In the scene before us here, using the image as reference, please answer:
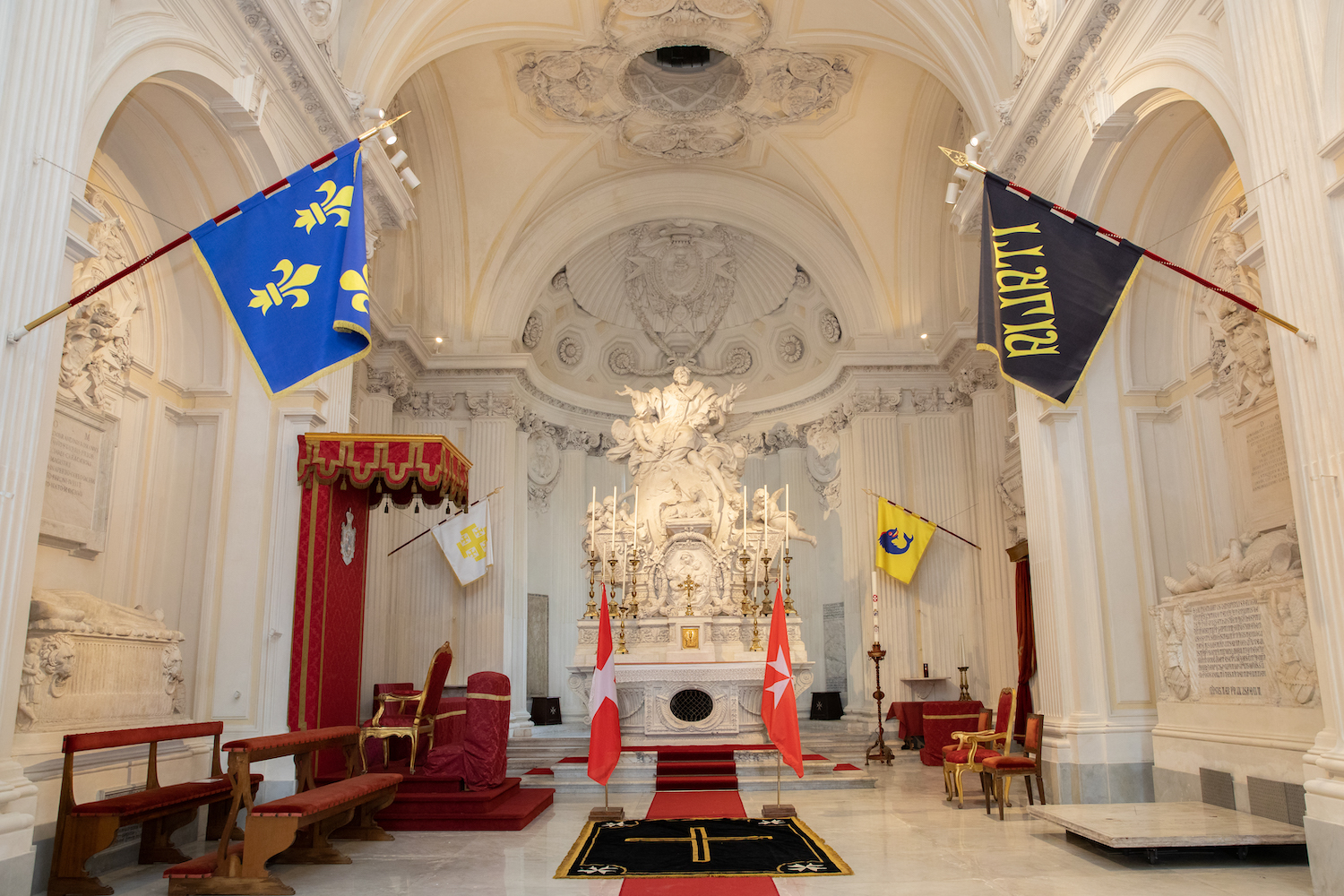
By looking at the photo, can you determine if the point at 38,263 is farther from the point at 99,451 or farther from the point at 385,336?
the point at 385,336

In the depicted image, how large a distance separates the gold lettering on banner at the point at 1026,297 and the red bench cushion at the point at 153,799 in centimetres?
649

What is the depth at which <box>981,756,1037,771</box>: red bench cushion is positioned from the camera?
7941 mm

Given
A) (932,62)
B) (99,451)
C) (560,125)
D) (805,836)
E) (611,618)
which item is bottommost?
(805,836)

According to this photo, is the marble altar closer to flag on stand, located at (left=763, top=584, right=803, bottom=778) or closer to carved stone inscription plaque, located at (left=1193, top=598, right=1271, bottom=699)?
flag on stand, located at (left=763, top=584, right=803, bottom=778)

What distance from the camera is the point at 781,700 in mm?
8031

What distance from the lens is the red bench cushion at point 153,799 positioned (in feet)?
17.7

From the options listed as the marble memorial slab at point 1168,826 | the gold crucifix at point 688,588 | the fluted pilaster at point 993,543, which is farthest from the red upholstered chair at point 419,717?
the fluted pilaster at point 993,543

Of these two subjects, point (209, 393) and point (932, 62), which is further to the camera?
point (932, 62)

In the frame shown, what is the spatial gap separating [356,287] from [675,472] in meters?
7.42

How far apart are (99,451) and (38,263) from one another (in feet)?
8.51

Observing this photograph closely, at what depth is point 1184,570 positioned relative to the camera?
27.7 ft

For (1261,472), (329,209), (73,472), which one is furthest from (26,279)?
(1261,472)

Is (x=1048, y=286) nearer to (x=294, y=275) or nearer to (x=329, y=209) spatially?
(x=329, y=209)

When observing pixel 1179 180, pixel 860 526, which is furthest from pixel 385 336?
pixel 1179 180
